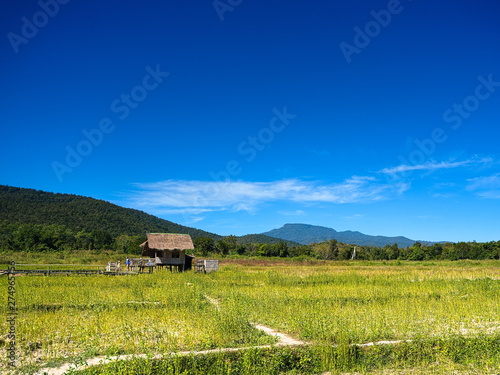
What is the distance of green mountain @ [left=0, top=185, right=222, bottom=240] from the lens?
3187 inches

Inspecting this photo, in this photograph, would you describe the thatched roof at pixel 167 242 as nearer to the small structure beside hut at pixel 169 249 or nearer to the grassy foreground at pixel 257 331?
the small structure beside hut at pixel 169 249

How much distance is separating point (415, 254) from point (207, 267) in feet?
162

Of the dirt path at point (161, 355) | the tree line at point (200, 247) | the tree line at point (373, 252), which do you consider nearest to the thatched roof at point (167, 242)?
the tree line at point (200, 247)

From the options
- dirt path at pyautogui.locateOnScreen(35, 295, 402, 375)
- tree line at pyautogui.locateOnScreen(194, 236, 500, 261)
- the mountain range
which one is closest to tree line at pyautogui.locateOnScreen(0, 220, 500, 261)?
tree line at pyautogui.locateOnScreen(194, 236, 500, 261)

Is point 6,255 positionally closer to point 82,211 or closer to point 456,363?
point 456,363

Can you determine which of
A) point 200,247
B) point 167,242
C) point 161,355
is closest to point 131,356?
point 161,355

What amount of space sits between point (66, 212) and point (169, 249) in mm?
72249

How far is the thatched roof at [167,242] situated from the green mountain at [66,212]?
45739 mm

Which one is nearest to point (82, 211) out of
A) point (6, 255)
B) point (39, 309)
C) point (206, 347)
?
point (6, 255)

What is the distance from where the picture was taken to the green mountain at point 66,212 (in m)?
80.9

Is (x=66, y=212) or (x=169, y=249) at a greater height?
(x=66, y=212)

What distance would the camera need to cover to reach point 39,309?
11.6 m

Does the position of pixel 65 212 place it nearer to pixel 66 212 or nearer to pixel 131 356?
pixel 66 212

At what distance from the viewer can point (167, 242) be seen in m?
32.0
